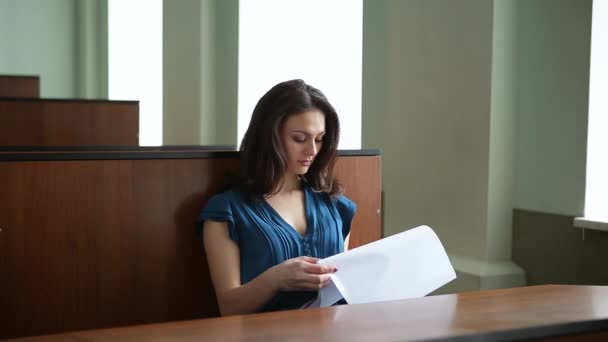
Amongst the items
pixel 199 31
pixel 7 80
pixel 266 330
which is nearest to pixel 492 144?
pixel 266 330

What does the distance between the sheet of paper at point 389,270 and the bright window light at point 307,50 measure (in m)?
2.16

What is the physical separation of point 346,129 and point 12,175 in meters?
2.70

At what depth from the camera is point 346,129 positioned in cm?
444

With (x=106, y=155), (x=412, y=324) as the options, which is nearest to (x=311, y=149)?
(x=106, y=155)

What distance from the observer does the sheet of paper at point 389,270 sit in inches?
72.4

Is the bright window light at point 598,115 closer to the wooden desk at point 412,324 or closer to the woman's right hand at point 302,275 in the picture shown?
the woman's right hand at point 302,275

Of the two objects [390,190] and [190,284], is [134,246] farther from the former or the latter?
[390,190]

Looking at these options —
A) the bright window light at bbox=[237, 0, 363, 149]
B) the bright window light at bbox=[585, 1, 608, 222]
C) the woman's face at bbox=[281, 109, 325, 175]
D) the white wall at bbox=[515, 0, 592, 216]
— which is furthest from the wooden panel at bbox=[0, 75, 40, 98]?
the bright window light at bbox=[585, 1, 608, 222]

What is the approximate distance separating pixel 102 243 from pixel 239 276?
361 millimetres

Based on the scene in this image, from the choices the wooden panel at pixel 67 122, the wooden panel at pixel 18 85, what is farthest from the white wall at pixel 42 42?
the wooden panel at pixel 67 122

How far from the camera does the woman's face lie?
7.17 feet

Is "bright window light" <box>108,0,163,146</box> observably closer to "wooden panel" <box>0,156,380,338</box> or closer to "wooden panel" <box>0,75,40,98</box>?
"wooden panel" <box>0,75,40,98</box>

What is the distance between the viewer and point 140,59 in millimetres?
8484

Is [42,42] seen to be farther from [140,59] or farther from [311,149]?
[311,149]
